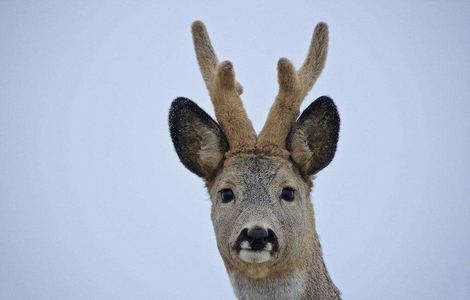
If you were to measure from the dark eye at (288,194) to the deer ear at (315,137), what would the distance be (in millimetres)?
483

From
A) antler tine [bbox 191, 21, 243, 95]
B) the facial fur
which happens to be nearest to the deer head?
the facial fur

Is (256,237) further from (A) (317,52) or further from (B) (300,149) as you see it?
(A) (317,52)

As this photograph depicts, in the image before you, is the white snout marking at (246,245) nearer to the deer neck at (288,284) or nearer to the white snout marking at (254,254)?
the white snout marking at (254,254)

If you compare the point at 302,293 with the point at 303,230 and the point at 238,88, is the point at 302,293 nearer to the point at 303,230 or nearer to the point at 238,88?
the point at 303,230

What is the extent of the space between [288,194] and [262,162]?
1.65 feet

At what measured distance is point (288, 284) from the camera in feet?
25.3

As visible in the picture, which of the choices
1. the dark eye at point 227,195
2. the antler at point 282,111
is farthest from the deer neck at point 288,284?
the antler at point 282,111

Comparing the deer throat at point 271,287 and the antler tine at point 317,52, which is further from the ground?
the antler tine at point 317,52

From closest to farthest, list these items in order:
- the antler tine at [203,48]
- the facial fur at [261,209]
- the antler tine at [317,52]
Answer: the facial fur at [261,209] → the antler tine at [317,52] → the antler tine at [203,48]

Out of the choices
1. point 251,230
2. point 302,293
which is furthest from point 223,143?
point 302,293

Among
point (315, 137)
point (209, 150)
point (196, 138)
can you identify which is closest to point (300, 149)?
point (315, 137)

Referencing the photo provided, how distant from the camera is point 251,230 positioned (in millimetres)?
7227

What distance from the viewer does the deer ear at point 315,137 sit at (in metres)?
8.10

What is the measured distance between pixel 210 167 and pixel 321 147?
1.43m
